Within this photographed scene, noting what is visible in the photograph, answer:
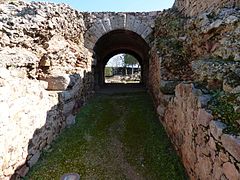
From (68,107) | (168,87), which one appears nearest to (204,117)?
(168,87)

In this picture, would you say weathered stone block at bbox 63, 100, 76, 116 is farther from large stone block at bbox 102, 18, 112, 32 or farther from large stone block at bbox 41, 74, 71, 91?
large stone block at bbox 102, 18, 112, 32

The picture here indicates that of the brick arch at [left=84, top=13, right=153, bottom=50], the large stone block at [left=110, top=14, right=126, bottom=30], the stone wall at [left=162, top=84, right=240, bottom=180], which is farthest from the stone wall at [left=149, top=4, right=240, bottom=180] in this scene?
the large stone block at [left=110, top=14, right=126, bottom=30]

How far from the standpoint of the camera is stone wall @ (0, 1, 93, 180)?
12.9 feet

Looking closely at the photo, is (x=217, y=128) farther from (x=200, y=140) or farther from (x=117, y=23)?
(x=117, y=23)

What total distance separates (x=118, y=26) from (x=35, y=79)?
16.5 feet

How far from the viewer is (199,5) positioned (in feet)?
21.3

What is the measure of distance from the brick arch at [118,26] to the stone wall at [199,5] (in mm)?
1447

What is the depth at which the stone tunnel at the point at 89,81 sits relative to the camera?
319 cm

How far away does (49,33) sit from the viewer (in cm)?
646

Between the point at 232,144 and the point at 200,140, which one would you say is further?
the point at 200,140

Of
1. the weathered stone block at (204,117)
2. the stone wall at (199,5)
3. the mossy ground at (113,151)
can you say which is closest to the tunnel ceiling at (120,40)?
the stone wall at (199,5)

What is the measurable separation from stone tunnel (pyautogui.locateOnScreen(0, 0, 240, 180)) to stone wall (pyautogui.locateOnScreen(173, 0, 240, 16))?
0.03 m

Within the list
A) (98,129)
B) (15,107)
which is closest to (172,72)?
(98,129)

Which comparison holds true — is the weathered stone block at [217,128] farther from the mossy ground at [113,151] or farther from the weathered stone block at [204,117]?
the mossy ground at [113,151]
